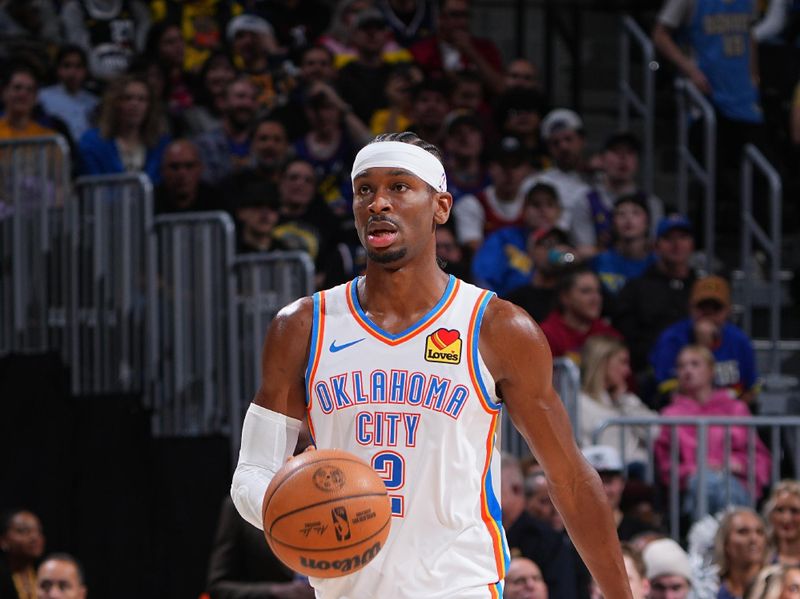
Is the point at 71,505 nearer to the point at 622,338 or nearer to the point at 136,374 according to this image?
the point at 136,374

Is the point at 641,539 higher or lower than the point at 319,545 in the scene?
lower

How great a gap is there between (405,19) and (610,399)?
4.92 metres

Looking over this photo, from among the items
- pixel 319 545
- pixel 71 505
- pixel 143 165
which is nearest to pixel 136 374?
pixel 71 505

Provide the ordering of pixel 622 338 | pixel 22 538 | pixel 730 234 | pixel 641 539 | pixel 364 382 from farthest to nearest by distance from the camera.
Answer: pixel 730 234
pixel 622 338
pixel 22 538
pixel 641 539
pixel 364 382

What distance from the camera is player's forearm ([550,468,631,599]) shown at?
507cm

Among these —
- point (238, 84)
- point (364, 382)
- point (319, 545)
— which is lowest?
point (319, 545)

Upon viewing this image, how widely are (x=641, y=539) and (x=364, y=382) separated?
4369 millimetres

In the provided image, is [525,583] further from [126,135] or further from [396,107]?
[396,107]

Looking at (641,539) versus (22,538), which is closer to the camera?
(641,539)

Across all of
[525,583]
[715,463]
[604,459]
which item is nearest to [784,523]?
[715,463]

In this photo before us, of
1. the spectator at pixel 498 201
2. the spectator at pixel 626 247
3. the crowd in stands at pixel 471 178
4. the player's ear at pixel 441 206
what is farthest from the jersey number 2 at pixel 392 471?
the spectator at pixel 498 201

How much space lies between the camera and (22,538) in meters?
9.56

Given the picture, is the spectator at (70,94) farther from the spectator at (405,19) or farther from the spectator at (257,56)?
the spectator at (405,19)

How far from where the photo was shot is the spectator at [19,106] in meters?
11.4
